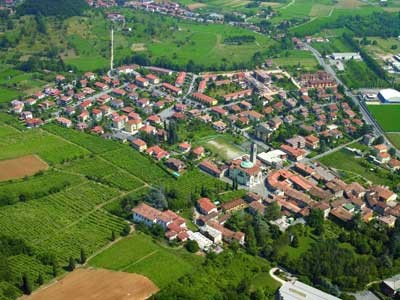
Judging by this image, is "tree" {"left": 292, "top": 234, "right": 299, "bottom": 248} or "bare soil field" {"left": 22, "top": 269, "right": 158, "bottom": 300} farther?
"tree" {"left": 292, "top": 234, "right": 299, "bottom": 248}

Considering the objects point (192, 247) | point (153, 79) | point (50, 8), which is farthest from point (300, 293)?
point (50, 8)

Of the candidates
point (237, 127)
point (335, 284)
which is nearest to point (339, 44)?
point (237, 127)

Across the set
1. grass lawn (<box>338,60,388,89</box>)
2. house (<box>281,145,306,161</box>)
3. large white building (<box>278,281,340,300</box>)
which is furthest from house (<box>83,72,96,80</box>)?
large white building (<box>278,281,340,300</box>)

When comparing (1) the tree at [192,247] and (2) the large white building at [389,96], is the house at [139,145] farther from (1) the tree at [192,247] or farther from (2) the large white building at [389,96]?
(2) the large white building at [389,96]

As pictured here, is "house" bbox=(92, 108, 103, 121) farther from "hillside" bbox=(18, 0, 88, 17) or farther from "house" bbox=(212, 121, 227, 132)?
"hillside" bbox=(18, 0, 88, 17)

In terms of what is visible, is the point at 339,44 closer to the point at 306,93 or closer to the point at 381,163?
the point at 306,93

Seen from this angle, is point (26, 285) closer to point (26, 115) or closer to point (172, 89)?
point (26, 115)
